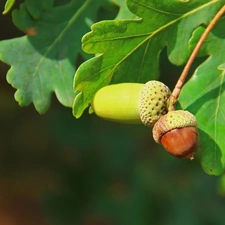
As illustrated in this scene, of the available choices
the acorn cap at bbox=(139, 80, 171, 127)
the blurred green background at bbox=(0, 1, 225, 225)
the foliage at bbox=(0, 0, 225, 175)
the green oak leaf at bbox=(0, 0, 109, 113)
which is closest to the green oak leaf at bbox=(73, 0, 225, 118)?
the foliage at bbox=(0, 0, 225, 175)

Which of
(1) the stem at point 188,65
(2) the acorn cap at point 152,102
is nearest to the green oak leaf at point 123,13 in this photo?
(1) the stem at point 188,65

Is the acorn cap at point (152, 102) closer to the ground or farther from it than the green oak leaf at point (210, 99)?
farther from it

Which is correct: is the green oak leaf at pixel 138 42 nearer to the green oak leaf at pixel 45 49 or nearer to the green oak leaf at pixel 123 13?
the green oak leaf at pixel 123 13

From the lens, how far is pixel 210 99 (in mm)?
1716

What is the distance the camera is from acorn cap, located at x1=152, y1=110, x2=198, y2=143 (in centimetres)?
147

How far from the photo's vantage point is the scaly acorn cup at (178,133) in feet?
4.80

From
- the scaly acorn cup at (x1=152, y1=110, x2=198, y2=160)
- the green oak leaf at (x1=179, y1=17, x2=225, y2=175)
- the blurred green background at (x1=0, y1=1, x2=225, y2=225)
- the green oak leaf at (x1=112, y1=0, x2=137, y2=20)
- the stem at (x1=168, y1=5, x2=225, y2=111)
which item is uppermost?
the stem at (x1=168, y1=5, x2=225, y2=111)

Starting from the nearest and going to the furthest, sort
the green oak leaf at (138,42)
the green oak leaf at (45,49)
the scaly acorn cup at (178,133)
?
the scaly acorn cup at (178,133), the green oak leaf at (138,42), the green oak leaf at (45,49)

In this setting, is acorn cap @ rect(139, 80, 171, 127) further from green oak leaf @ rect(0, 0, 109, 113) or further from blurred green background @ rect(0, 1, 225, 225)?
blurred green background @ rect(0, 1, 225, 225)

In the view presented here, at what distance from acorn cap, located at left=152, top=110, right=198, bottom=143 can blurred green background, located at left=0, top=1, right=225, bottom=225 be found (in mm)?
1882

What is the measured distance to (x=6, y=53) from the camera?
6.25 ft

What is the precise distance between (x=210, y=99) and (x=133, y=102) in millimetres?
259

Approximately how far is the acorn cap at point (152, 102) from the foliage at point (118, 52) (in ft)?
0.48

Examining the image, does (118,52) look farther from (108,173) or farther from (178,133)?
(108,173)
